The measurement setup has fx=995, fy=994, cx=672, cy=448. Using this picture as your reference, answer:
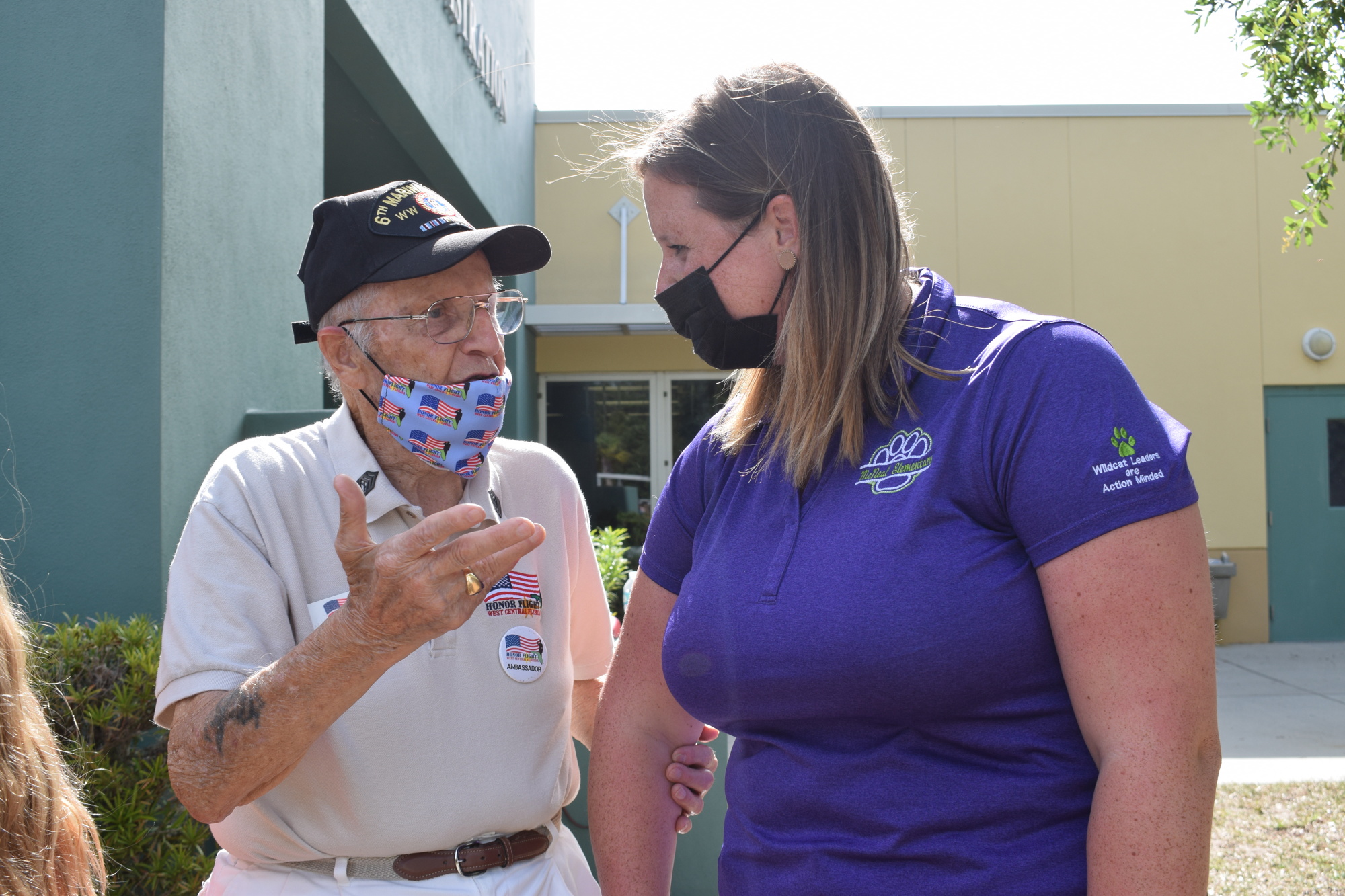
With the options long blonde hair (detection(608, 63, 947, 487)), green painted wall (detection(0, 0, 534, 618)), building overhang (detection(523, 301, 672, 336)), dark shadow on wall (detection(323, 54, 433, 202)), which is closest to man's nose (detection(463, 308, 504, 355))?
long blonde hair (detection(608, 63, 947, 487))

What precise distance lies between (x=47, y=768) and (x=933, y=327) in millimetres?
1396

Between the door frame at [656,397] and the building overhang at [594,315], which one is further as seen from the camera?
the door frame at [656,397]

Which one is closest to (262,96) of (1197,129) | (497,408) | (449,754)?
(497,408)

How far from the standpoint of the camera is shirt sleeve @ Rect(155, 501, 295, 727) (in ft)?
5.33

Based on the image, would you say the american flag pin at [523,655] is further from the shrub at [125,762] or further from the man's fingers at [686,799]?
the shrub at [125,762]

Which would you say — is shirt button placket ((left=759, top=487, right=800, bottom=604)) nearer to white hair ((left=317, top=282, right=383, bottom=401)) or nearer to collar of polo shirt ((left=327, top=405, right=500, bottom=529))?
collar of polo shirt ((left=327, top=405, right=500, bottom=529))

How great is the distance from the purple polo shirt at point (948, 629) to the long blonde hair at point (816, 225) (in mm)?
68

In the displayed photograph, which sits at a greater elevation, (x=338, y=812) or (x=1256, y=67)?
(x=1256, y=67)

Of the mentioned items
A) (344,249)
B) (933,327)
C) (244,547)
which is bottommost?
(244,547)

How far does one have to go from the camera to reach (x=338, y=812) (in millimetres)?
1761

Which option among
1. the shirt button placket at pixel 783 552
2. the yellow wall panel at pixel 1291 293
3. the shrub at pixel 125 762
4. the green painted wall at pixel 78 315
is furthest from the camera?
the yellow wall panel at pixel 1291 293

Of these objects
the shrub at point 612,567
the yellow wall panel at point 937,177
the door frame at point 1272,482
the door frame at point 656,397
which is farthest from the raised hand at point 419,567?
the door frame at point 1272,482

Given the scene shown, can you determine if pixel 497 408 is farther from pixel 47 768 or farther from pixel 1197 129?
pixel 1197 129

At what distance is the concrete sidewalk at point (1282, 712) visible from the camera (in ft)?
20.3
